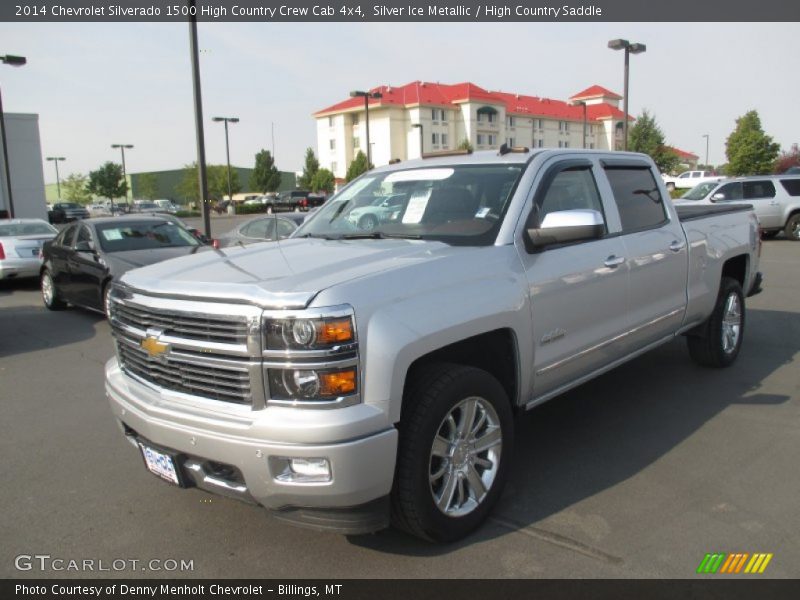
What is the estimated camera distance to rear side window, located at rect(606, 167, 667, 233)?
4.90 m

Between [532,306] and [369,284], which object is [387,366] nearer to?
[369,284]

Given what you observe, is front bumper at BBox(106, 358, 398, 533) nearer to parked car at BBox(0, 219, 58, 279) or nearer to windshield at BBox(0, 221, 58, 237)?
parked car at BBox(0, 219, 58, 279)

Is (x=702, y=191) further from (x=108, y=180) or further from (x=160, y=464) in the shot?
(x=108, y=180)

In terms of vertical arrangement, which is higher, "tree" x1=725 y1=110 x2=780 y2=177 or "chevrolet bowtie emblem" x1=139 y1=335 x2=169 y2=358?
"tree" x1=725 y1=110 x2=780 y2=177

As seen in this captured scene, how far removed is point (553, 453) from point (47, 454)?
11.4ft

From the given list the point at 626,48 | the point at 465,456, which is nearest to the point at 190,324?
the point at 465,456

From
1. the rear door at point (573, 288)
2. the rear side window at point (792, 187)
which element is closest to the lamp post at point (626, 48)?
the rear side window at point (792, 187)

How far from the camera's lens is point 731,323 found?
638cm

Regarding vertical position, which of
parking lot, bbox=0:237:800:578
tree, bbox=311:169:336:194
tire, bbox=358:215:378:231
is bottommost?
parking lot, bbox=0:237:800:578

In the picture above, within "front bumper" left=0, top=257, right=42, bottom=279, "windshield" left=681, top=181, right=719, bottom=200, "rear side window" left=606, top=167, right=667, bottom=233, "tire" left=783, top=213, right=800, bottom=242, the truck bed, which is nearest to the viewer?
"rear side window" left=606, top=167, right=667, bottom=233

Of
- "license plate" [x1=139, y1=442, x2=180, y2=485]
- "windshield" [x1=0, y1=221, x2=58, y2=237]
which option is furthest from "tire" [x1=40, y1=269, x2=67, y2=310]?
"license plate" [x1=139, y1=442, x2=180, y2=485]

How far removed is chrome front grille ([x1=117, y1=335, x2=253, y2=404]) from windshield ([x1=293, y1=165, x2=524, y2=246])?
56.8 inches

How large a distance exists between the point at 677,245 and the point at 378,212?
2414 millimetres

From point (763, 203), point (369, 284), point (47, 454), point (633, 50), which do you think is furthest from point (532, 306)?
point (633, 50)
